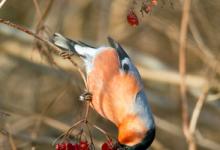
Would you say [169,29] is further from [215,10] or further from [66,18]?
[66,18]

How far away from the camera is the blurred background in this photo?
511 centimetres

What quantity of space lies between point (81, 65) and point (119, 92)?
175 centimetres

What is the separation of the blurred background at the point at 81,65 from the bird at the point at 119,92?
1.11 ft

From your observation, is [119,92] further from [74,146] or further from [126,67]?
[74,146]

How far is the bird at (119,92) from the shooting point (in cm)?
337

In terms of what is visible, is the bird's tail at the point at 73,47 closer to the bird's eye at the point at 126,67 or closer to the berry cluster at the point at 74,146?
the bird's eye at the point at 126,67

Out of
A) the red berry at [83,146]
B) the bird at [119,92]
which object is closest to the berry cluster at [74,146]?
the red berry at [83,146]

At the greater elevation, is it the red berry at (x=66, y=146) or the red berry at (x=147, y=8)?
the red berry at (x=147, y=8)

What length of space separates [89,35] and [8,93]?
1.27 m

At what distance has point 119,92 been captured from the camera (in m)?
3.71

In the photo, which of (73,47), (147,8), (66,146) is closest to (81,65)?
(73,47)

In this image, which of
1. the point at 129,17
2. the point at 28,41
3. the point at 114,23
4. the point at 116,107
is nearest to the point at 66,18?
the point at 114,23

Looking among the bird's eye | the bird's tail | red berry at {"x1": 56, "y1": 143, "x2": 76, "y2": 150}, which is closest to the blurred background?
the bird's tail

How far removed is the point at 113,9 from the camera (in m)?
6.28
